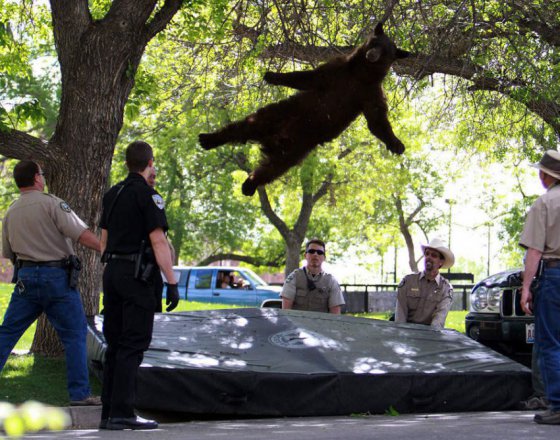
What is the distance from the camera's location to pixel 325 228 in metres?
37.6

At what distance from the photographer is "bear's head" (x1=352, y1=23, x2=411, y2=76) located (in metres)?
5.88

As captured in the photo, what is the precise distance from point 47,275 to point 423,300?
4035 millimetres

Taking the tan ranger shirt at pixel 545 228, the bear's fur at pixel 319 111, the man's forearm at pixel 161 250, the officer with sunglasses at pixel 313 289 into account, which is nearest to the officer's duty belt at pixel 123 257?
the man's forearm at pixel 161 250

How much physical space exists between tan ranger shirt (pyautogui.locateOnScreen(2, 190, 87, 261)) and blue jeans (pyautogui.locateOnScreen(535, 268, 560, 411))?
10.2ft

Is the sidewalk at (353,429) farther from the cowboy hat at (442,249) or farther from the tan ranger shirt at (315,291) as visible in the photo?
the tan ranger shirt at (315,291)

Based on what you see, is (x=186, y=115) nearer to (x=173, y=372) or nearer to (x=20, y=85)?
(x=173, y=372)

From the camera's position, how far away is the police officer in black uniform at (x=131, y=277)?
499cm

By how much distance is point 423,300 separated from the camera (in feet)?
27.7

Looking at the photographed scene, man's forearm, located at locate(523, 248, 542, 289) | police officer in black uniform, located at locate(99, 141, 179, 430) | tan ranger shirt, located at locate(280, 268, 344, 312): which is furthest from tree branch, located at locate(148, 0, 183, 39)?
man's forearm, located at locate(523, 248, 542, 289)

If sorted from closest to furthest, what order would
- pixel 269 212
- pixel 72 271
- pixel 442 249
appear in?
1. pixel 72 271
2. pixel 442 249
3. pixel 269 212

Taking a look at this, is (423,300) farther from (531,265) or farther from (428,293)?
(531,265)

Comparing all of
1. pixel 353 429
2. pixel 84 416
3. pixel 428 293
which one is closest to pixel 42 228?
pixel 84 416

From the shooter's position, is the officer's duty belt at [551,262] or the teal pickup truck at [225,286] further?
the teal pickup truck at [225,286]

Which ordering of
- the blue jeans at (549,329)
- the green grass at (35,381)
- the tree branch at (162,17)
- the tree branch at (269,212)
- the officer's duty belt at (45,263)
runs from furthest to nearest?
1. the tree branch at (269,212)
2. the tree branch at (162,17)
3. the green grass at (35,381)
4. the officer's duty belt at (45,263)
5. the blue jeans at (549,329)
